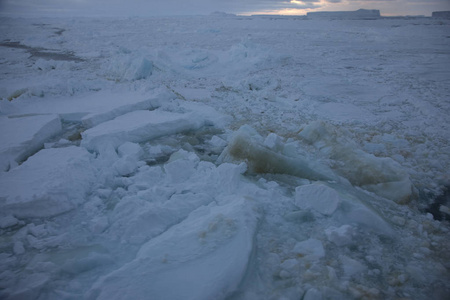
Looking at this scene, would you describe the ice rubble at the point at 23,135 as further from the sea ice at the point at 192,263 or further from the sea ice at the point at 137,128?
the sea ice at the point at 192,263

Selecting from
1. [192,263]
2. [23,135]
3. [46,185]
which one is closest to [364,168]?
[192,263]

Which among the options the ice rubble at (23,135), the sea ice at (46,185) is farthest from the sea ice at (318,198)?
the ice rubble at (23,135)

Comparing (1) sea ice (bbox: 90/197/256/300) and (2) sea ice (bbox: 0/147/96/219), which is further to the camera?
(2) sea ice (bbox: 0/147/96/219)

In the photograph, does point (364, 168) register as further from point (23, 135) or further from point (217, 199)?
point (23, 135)

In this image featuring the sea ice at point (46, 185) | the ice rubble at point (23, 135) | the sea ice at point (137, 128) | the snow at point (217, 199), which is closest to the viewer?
the snow at point (217, 199)

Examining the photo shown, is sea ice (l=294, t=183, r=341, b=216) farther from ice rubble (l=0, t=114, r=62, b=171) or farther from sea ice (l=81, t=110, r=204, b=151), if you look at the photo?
ice rubble (l=0, t=114, r=62, b=171)

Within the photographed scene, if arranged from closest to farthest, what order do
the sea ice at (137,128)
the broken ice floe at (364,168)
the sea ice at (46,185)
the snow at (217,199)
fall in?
1. the snow at (217,199)
2. the sea ice at (46,185)
3. the broken ice floe at (364,168)
4. the sea ice at (137,128)

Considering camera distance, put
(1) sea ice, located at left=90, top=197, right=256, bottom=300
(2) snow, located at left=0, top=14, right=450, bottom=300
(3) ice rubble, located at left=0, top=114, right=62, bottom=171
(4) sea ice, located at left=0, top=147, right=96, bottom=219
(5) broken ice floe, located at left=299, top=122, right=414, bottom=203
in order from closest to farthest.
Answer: (1) sea ice, located at left=90, top=197, right=256, bottom=300
(2) snow, located at left=0, top=14, right=450, bottom=300
(4) sea ice, located at left=0, top=147, right=96, bottom=219
(5) broken ice floe, located at left=299, top=122, right=414, bottom=203
(3) ice rubble, located at left=0, top=114, right=62, bottom=171

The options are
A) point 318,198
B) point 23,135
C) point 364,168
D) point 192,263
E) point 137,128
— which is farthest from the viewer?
point 137,128

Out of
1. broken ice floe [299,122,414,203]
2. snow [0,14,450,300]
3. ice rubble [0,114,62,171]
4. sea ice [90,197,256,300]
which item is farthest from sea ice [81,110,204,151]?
broken ice floe [299,122,414,203]

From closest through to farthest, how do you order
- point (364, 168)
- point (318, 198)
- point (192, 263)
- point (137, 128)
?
point (192, 263), point (318, 198), point (364, 168), point (137, 128)

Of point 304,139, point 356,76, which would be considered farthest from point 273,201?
point 356,76

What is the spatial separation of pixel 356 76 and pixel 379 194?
17.2 ft

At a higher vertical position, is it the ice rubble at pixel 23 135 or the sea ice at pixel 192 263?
the ice rubble at pixel 23 135
